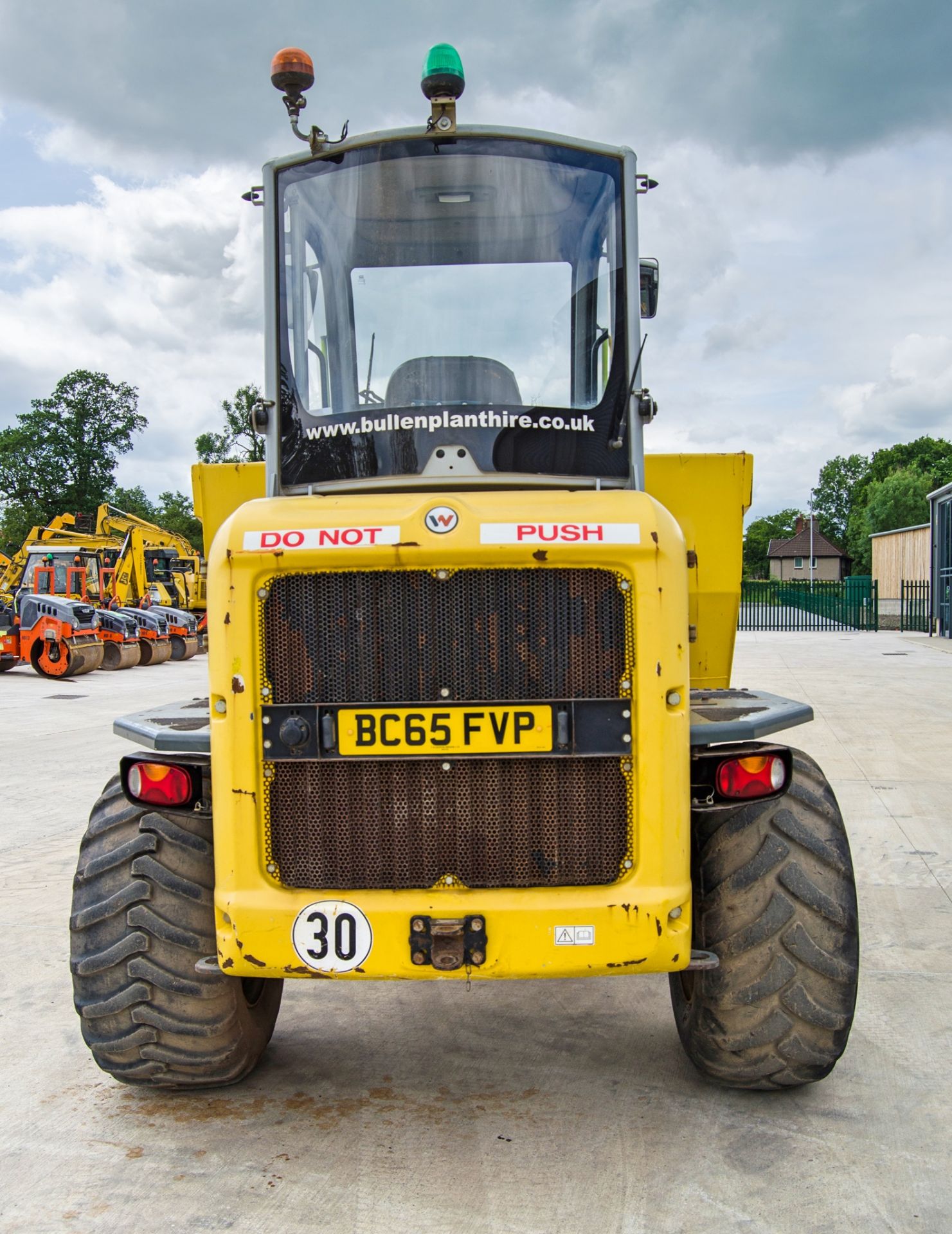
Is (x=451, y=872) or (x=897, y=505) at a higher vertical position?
(x=897, y=505)

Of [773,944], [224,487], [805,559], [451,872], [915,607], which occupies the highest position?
[805,559]

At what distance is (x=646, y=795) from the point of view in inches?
123

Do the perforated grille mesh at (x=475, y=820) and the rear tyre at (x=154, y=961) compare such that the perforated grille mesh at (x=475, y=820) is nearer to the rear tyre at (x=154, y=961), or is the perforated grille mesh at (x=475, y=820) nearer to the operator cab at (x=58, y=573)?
the rear tyre at (x=154, y=961)

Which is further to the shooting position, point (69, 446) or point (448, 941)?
point (69, 446)

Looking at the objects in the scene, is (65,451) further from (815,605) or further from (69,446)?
(815,605)

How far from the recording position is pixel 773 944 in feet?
11.3

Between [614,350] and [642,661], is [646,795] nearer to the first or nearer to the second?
[642,661]

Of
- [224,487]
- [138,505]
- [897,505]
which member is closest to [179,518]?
[138,505]

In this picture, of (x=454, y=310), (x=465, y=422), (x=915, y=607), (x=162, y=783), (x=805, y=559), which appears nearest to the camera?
(x=162, y=783)

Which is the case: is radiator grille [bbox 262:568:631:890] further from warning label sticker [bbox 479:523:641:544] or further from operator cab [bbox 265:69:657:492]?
operator cab [bbox 265:69:657:492]

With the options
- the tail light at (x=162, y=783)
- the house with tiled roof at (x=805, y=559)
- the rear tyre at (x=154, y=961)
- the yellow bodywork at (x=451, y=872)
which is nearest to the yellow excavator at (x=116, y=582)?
the rear tyre at (x=154, y=961)

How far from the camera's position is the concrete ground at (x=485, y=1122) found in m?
3.03

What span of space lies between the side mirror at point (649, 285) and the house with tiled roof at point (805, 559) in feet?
349

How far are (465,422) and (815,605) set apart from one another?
129ft
